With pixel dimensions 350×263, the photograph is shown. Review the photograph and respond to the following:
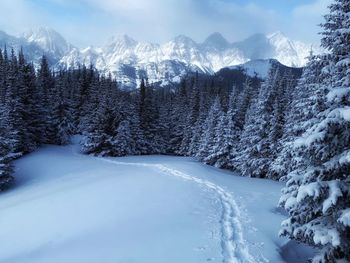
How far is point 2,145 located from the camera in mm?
32125

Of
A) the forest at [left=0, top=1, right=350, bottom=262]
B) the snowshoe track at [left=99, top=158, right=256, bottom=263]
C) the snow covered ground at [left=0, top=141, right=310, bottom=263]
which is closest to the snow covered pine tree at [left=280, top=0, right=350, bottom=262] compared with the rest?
the forest at [left=0, top=1, right=350, bottom=262]

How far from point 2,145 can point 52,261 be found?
24181 mm

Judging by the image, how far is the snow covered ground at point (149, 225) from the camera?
11.5m

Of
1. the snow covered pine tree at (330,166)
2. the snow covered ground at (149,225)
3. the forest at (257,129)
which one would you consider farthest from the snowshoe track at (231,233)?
the snow covered pine tree at (330,166)

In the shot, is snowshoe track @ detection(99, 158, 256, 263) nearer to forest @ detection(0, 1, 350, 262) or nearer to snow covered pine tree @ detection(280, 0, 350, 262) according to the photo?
forest @ detection(0, 1, 350, 262)

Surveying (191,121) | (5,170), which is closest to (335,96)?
(5,170)

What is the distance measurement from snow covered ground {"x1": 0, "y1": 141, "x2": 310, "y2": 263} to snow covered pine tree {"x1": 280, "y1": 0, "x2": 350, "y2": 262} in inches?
107

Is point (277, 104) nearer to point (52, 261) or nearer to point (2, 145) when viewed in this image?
point (2, 145)

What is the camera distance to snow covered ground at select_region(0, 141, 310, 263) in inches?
452

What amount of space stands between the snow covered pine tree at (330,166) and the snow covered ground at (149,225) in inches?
107

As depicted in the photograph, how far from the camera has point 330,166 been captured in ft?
28.6

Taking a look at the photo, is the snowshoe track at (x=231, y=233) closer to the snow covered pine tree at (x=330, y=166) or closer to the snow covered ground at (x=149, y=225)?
the snow covered ground at (x=149, y=225)

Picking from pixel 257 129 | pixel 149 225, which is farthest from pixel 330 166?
pixel 257 129

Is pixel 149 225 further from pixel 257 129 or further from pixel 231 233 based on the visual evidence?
pixel 257 129
